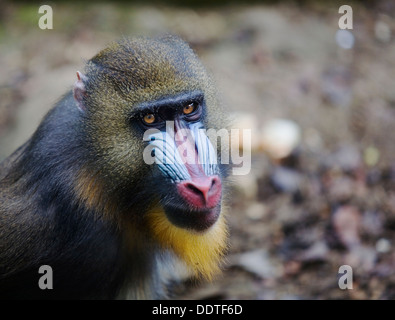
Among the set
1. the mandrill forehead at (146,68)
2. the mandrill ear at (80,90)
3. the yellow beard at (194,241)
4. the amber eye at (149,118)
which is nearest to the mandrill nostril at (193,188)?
the yellow beard at (194,241)

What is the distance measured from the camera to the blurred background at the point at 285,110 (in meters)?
5.01

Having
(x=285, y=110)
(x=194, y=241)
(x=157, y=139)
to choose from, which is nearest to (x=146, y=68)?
(x=157, y=139)

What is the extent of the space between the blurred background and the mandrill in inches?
28.2

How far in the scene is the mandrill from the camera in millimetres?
3369

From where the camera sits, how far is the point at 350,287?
15.3 feet

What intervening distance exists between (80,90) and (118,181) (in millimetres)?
622

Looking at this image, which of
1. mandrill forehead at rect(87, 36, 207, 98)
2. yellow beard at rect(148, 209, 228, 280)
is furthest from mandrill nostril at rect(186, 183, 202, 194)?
mandrill forehead at rect(87, 36, 207, 98)

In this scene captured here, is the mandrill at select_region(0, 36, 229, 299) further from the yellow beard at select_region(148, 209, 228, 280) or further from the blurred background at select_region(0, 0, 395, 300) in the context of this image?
the blurred background at select_region(0, 0, 395, 300)

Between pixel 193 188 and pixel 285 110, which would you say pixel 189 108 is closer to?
pixel 193 188

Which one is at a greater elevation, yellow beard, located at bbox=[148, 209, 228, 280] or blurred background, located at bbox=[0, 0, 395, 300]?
blurred background, located at bbox=[0, 0, 395, 300]
